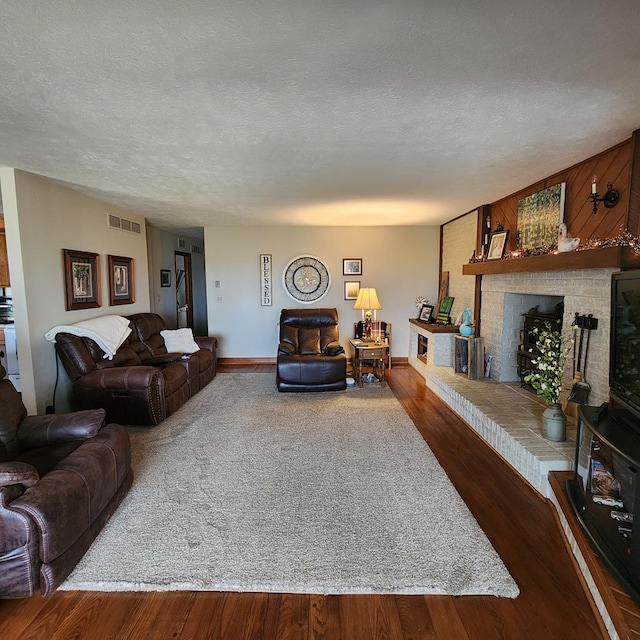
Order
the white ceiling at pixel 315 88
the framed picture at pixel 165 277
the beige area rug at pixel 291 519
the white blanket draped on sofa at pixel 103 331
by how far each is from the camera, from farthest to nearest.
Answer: the framed picture at pixel 165 277 < the white blanket draped on sofa at pixel 103 331 < the beige area rug at pixel 291 519 < the white ceiling at pixel 315 88

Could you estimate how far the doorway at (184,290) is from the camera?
771cm

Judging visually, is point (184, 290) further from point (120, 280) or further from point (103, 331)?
point (103, 331)

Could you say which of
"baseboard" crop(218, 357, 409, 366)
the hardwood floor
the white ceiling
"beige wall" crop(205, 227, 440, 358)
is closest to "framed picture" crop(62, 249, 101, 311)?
the white ceiling

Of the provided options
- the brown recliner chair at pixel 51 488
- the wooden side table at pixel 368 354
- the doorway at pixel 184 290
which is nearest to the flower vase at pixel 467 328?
the wooden side table at pixel 368 354

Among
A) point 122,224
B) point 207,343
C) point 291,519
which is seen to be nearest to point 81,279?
point 122,224

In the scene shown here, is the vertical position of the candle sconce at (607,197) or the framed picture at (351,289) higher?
the candle sconce at (607,197)

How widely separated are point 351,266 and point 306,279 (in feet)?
2.65

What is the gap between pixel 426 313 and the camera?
6207 millimetres

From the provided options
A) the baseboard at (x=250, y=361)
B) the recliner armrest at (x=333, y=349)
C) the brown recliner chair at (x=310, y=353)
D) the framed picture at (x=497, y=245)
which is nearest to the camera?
the framed picture at (x=497, y=245)

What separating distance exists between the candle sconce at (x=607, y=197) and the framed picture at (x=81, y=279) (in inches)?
191

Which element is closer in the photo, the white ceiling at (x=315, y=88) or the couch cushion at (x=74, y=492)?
the white ceiling at (x=315, y=88)

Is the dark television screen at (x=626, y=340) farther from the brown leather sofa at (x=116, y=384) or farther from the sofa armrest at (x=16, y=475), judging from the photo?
the brown leather sofa at (x=116, y=384)

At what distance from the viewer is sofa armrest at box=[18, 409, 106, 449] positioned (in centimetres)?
227

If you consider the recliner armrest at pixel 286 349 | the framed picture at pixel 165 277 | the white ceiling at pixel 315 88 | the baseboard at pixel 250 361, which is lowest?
the baseboard at pixel 250 361
